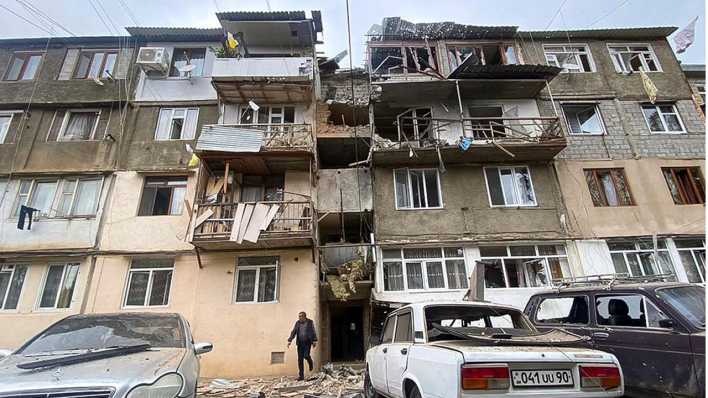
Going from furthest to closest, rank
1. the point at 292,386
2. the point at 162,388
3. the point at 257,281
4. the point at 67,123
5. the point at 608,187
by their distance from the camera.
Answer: the point at 67,123 → the point at 608,187 → the point at 257,281 → the point at 292,386 → the point at 162,388

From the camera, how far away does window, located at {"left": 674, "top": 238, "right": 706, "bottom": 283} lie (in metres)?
11.4

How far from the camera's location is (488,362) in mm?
3127

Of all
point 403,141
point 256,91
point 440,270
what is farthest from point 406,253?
point 256,91

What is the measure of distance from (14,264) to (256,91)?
33.7 ft

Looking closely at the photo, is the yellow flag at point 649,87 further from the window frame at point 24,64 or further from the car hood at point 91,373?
the window frame at point 24,64

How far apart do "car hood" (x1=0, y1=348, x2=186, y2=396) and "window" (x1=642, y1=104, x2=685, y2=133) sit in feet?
60.1

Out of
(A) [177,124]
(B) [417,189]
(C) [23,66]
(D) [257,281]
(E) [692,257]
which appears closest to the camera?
(D) [257,281]

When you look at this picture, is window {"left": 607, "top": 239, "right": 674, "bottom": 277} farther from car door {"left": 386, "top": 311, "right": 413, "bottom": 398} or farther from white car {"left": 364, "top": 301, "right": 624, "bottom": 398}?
car door {"left": 386, "top": 311, "right": 413, "bottom": 398}

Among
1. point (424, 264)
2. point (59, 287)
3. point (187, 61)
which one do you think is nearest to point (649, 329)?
point (424, 264)

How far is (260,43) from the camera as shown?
1573 cm

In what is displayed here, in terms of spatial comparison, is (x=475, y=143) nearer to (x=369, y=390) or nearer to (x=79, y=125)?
(x=369, y=390)

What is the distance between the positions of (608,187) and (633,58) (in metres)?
7.46

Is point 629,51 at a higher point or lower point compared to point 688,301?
higher

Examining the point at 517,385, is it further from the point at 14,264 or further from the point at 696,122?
the point at 696,122
